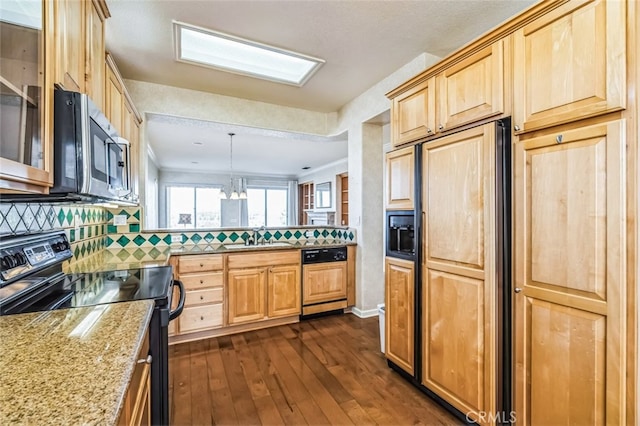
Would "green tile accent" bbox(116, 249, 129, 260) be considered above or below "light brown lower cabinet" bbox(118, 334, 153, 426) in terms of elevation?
above

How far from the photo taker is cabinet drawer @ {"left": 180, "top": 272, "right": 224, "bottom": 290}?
280 centimetres

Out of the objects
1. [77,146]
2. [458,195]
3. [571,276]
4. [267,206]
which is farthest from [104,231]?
[267,206]

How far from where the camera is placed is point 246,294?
3.02 metres

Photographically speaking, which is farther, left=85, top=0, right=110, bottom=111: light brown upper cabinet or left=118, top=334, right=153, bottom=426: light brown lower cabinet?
left=85, top=0, right=110, bottom=111: light brown upper cabinet

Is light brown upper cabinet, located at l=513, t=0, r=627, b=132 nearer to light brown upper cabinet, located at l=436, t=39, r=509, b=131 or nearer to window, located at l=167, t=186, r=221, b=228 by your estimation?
light brown upper cabinet, located at l=436, t=39, r=509, b=131

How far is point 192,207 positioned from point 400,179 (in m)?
7.67

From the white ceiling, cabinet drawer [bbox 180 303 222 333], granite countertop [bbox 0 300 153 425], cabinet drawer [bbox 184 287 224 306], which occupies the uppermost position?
the white ceiling

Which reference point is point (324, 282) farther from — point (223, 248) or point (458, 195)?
point (458, 195)

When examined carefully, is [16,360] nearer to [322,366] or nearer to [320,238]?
[322,366]

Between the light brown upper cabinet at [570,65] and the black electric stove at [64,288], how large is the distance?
1941 mm

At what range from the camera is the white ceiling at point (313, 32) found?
6.45 ft

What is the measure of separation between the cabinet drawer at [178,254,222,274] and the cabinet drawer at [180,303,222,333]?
362mm

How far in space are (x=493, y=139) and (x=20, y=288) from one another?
220cm

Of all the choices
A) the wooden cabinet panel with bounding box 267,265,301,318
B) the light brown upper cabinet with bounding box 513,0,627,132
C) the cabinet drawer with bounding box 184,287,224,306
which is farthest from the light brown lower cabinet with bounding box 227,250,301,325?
the light brown upper cabinet with bounding box 513,0,627,132
